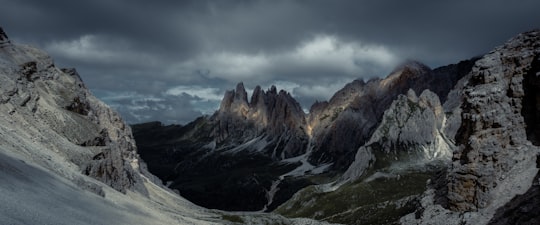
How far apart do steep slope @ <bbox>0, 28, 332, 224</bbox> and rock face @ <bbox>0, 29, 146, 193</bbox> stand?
0.21 m

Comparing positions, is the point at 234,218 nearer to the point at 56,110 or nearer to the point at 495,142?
the point at 56,110

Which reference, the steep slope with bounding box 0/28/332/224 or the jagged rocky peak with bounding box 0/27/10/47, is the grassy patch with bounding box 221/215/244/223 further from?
the jagged rocky peak with bounding box 0/27/10/47

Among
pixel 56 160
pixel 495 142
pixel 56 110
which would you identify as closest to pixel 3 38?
pixel 56 110

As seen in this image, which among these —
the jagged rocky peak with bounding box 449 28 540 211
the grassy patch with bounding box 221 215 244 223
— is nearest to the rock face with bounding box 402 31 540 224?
the jagged rocky peak with bounding box 449 28 540 211

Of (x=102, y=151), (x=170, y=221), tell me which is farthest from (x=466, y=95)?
(x=102, y=151)

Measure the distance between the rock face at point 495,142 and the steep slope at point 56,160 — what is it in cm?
5202

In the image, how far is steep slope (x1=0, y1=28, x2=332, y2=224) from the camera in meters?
57.6

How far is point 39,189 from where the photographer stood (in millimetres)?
62219

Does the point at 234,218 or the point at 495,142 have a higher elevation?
the point at 495,142

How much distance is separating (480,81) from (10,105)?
91.2 metres

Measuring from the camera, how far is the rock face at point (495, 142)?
79375 mm

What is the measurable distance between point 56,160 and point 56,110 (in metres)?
29.3

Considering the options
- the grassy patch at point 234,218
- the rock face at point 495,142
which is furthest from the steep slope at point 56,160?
the rock face at point 495,142

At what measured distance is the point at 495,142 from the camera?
86.2m
